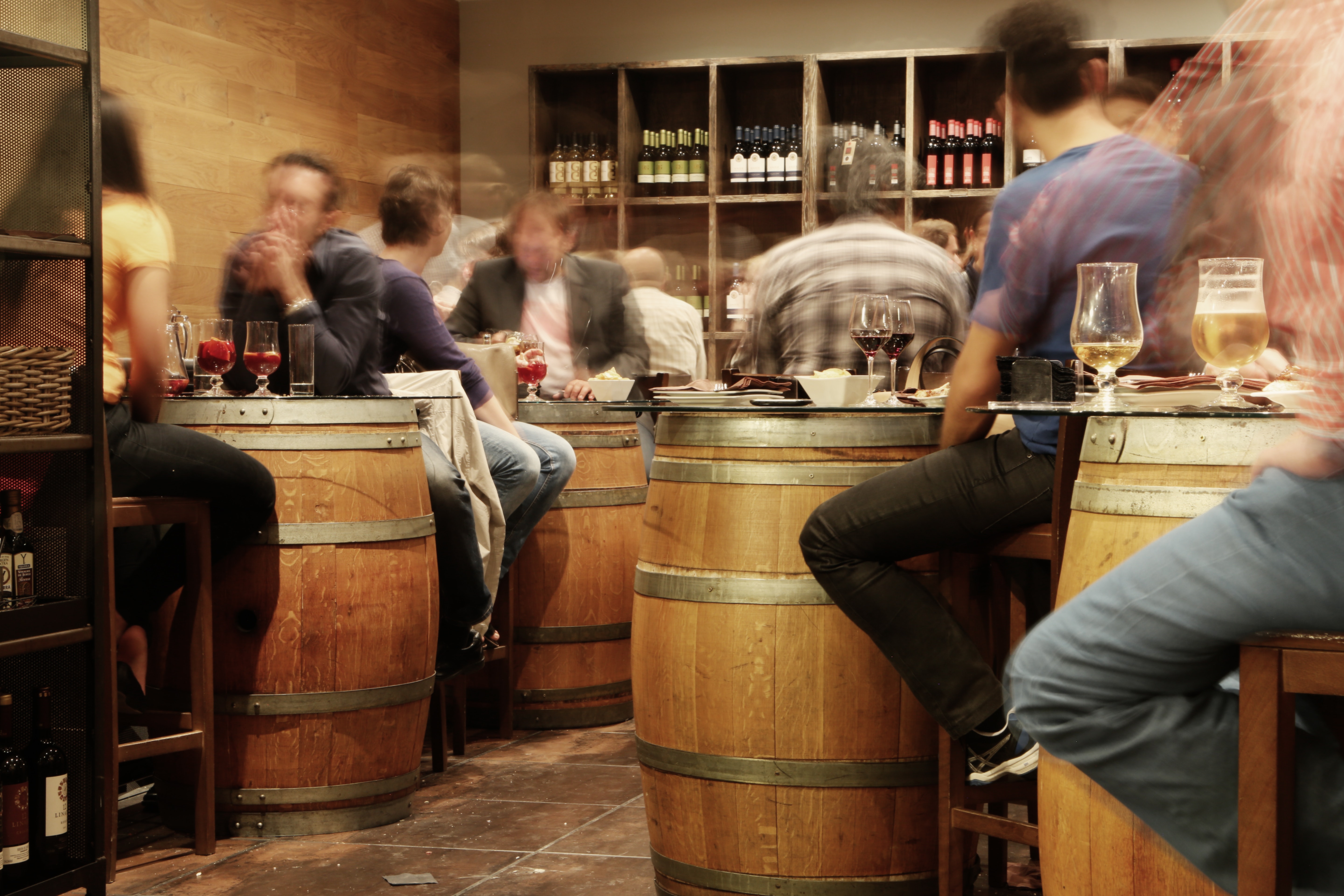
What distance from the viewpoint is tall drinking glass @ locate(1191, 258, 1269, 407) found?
5.41 ft

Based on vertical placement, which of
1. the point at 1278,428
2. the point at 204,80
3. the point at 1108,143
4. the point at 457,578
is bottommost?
the point at 457,578

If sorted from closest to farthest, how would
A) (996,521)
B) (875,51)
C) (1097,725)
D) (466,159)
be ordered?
(1097,725)
(996,521)
(875,51)
(466,159)

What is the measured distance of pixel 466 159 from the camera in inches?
292

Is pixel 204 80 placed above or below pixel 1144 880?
above

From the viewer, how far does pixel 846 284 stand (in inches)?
144

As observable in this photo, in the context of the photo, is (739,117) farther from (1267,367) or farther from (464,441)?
(1267,367)

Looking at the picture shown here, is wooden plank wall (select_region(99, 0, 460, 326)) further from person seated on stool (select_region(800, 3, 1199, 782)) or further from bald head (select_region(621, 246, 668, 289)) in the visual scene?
person seated on stool (select_region(800, 3, 1199, 782))

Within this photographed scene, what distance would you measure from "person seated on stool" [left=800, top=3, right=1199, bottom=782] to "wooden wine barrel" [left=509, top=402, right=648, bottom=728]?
1645mm

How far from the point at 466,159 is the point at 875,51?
2.31 meters

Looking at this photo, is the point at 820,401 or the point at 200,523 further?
the point at 200,523

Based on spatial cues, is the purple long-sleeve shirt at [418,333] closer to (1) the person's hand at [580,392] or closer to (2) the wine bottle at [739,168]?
(1) the person's hand at [580,392]

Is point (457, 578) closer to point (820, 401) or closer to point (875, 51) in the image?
point (820, 401)

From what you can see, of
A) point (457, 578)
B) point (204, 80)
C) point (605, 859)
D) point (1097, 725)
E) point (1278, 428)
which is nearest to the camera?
point (1097, 725)

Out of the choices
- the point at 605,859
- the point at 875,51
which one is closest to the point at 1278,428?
the point at 605,859
